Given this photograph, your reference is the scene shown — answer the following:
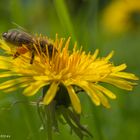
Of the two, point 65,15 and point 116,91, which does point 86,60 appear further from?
point 116,91

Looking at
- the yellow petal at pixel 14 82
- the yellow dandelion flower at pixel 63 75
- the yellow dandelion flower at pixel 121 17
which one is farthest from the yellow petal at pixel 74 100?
the yellow dandelion flower at pixel 121 17

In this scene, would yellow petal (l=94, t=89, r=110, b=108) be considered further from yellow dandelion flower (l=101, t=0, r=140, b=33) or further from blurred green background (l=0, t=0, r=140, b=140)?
yellow dandelion flower (l=101, t=0, r=140, b=33)

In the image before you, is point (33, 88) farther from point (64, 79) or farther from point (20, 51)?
point (20, 51)

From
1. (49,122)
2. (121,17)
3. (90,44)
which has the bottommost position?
(49,122)

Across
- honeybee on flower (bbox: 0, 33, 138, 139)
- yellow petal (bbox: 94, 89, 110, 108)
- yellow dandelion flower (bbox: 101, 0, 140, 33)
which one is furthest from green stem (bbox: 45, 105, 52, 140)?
yellow dandelion flower (bbox: 101, 0, 140, 33)

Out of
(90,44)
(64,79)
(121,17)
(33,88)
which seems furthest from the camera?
(121,17)

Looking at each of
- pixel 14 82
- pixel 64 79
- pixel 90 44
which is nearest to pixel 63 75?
pixel 64 79

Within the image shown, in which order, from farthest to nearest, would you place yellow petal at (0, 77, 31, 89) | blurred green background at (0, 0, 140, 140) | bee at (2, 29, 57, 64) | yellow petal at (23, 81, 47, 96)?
blurred green background at (0, 0, 140, 140) < bee at (2, 29, 57, 64) < yellow petal at (0, 77, 31, 89) < yellow petal at (23, 81, 47, 96)
